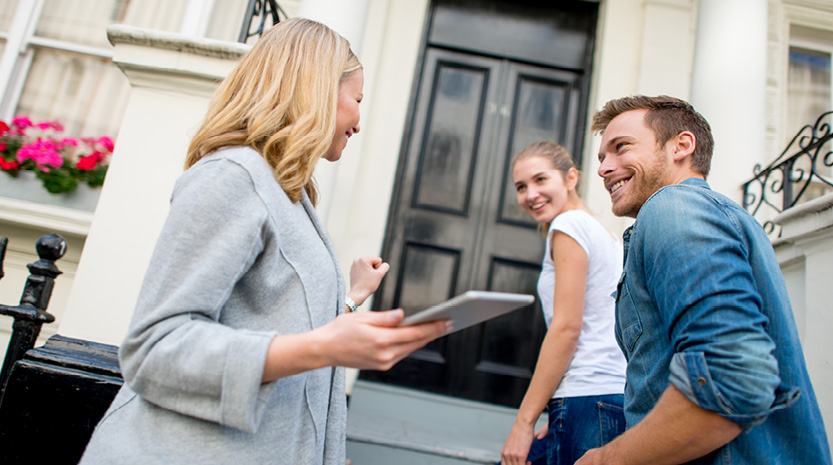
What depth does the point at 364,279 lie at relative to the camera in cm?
157

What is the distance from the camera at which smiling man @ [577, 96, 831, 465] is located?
3.06 feet

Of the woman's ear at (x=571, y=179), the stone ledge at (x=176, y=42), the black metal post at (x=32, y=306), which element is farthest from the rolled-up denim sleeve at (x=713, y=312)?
the black metal post at (x=32, y=306)

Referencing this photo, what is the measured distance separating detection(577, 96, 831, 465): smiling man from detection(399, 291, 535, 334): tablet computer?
35 cm

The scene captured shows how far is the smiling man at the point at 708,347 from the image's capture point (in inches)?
36.7

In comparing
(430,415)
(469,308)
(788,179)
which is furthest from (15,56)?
(788,179)

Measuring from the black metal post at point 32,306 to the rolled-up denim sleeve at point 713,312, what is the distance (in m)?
2.13

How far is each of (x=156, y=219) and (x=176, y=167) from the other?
235mm

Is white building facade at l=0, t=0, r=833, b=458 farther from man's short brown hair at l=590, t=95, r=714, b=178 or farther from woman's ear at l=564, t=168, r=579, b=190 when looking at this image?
man's short brown hair at l=590, t=95, r=714, b=178

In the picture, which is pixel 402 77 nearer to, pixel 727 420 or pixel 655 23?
pixel 655 23

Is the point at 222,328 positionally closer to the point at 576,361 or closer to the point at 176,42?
the point at 576,361

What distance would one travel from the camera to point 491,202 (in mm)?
4070

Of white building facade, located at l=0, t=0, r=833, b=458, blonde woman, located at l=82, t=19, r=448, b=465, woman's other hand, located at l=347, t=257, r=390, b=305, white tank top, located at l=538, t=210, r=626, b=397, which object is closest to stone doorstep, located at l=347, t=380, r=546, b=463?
white building facade, located at l=0, t=0, r=833, b=458

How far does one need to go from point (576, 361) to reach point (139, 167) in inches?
75.0

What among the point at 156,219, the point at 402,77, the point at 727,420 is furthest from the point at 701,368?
the point at 402,77
